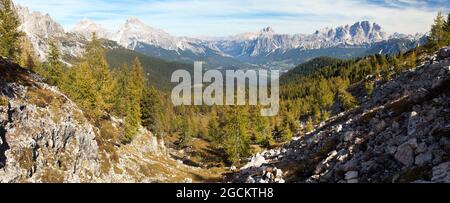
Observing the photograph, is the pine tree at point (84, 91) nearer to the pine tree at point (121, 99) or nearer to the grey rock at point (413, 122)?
the pine tree at point (121, 99)

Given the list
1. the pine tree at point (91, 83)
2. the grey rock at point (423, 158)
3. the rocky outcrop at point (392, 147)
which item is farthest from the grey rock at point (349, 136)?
the pine tree at point (91, 83)

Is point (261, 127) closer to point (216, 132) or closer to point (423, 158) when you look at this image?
point (216, 132)

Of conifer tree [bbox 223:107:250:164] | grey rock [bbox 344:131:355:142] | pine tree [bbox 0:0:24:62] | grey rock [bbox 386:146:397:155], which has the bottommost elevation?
conifer tree [bbox 223:107:250:164]

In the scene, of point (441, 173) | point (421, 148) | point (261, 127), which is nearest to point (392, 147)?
point (421, 148)

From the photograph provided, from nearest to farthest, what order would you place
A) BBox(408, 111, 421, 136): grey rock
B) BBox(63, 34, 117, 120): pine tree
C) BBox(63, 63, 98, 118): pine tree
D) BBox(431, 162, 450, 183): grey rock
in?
BBox(431, 162, 450, 183): grey rock, BBox(408, 111, 421, 136): grey rock, BBox(63, 63, 98, 118): pine tree, BBox(63, 34, 117, 120): pine tree

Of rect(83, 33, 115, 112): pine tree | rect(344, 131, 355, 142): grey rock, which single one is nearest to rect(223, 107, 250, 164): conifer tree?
rect(83, 33, 115, 112): pine tree

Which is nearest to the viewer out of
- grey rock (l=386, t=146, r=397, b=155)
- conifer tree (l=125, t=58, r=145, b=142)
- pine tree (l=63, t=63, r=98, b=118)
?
grey rock (l=386, t=146, r=397, b=155)

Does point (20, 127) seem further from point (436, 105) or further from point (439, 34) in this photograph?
point (439, 34)

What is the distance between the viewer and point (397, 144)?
31609 mm

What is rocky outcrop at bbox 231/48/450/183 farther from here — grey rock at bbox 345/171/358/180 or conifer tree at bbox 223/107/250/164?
conifer tree at bbox 223/107/250/164

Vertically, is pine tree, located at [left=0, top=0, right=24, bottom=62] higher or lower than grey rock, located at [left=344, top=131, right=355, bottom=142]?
higher

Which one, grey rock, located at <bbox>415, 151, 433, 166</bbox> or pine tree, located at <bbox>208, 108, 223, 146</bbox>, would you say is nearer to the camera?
grey rock, located at <bbox>415, 151, 433, 166</bbox>

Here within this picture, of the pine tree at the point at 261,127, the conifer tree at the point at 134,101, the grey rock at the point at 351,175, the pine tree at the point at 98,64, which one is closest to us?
the grey rock at the point at 351,175

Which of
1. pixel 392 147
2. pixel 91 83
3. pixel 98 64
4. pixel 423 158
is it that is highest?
pixel 98 64
